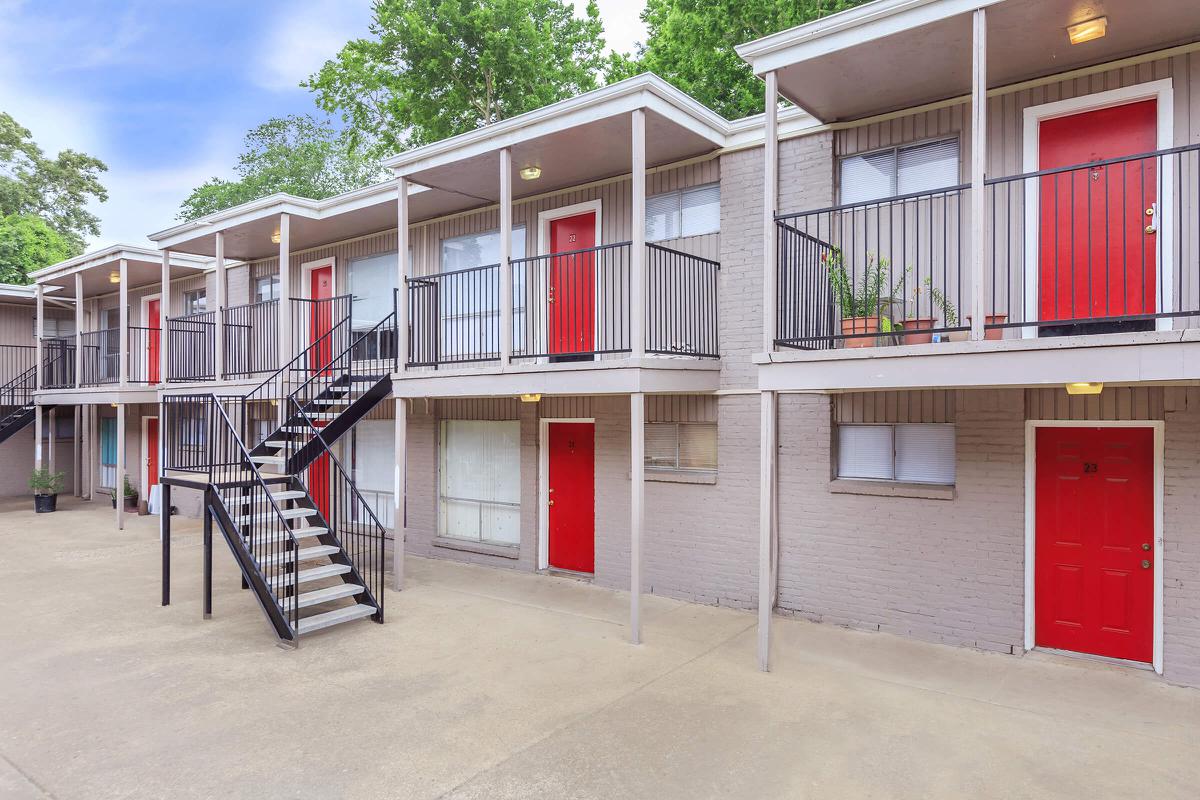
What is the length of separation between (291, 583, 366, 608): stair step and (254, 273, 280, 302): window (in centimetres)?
841

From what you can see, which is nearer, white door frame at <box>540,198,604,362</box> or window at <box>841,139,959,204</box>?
window at <box>841,139,959,204</box>

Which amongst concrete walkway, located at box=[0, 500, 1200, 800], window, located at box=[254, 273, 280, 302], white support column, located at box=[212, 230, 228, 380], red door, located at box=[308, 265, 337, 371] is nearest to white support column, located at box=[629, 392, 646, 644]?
concrete walkway, located at box=[0, 500, 1200, 800]

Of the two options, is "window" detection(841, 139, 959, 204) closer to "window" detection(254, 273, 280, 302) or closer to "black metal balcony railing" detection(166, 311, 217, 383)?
"black metal balcony railing" detection(166, 311, 217, 383)

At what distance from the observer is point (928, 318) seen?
640 cm

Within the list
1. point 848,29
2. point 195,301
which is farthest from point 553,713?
point 195,301

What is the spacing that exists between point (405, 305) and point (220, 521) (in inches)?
127

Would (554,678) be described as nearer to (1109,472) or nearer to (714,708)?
(714,708)

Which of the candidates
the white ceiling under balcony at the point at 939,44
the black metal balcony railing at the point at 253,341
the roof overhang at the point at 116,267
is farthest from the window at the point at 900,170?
the roof overhang at the point at 116,267

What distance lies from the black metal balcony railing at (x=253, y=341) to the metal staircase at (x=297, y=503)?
669 millimetres

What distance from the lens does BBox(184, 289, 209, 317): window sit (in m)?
16.2

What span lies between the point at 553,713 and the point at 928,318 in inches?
179

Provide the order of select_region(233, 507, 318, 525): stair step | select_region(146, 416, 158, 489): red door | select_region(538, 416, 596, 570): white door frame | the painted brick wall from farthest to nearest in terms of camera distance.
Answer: select_region(146, 416, 158, 489): red door → select_region(538, 416, 596, 570): white door frame → select_region(233, 507, 318, 525): stair step → the painted brick wall

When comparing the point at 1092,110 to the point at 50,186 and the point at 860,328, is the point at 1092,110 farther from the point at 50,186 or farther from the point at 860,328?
the point at 50,186

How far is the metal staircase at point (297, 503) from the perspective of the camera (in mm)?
7289
